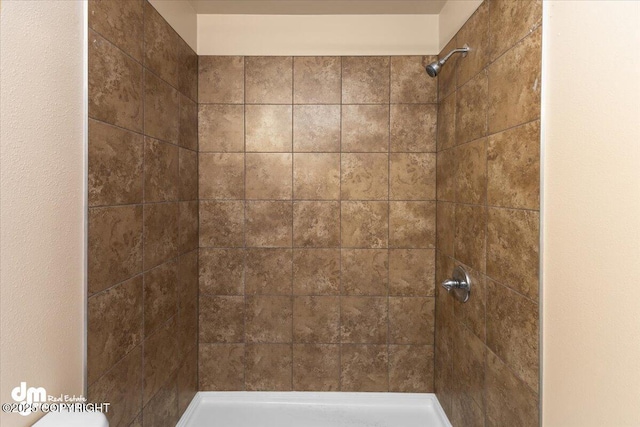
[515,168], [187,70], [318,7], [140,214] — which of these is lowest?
[140,214]

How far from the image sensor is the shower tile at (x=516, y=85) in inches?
45.3

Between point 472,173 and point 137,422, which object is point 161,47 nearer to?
point 472,173

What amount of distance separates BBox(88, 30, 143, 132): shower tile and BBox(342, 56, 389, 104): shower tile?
1180mm

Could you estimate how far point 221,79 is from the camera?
2234mm

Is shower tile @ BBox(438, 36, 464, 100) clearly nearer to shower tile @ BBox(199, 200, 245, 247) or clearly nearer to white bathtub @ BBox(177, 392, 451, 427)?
shower tile @ BBox(199, 200, 245, 247)

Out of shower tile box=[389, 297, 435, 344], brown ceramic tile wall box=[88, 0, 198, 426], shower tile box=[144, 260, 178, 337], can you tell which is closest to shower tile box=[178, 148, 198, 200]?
brown ceramic tile wall box=[88, 0, 198, 426]

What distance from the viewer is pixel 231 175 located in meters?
2.25

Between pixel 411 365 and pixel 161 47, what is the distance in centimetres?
227

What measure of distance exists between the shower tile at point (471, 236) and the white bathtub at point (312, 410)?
1.01 meters

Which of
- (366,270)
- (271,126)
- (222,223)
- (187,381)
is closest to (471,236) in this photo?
(366,270)

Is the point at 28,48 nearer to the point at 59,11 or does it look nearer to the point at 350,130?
the point at 59,11

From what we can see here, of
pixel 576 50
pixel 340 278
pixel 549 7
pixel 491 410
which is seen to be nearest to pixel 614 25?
pixel 576 50

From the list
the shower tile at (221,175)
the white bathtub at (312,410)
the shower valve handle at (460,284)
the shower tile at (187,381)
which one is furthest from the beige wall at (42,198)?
the shower valve handle at (460,284)

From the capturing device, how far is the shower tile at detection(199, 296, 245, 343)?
2.26 m
